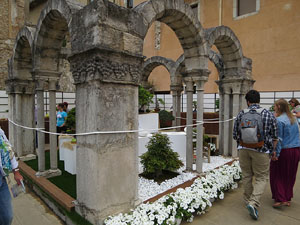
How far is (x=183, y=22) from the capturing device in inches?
157

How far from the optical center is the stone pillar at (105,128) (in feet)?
8.50

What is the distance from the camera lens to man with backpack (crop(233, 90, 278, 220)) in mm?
2986

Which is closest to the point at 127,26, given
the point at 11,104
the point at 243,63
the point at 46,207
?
the point at 46,207

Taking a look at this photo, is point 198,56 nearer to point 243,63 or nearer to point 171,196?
point 243,63

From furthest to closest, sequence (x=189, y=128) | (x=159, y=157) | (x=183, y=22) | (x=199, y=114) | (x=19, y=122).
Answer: (x=19, y=122) → (x=189, y=128) → (x=199, y=114) → (x=159, y=157) → (x=183, y=22)

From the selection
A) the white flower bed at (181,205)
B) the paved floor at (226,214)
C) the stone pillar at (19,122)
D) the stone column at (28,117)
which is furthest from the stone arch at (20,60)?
the white flower bed at (181,205)

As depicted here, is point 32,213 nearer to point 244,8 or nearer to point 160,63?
point 160,63

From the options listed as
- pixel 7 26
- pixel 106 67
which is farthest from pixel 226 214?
pixel 7 26

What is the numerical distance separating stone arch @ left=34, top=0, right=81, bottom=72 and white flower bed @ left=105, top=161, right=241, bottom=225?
3.12 meters

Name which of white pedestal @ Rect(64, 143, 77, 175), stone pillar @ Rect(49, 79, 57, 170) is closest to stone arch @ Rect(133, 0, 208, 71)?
stone pillar @ Rect(49, 79, 57, 170)

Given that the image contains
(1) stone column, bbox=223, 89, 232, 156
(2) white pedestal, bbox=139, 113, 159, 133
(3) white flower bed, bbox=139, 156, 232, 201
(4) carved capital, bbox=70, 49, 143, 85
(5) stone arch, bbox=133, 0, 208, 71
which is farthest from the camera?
(2) white pedestal, bbox=139, 113, 159, 133

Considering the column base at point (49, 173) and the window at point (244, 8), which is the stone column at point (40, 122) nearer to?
the column base at point (49, 173)

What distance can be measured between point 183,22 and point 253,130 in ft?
7.51

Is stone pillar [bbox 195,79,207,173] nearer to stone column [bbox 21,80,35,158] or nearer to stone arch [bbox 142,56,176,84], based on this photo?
stone column [bbox 21,80,35,158]
